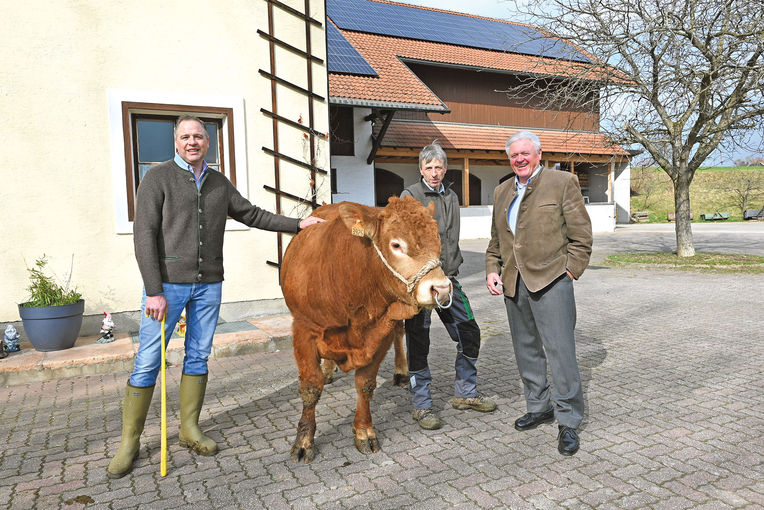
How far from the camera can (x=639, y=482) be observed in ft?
9.39

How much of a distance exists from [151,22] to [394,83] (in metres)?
10.4

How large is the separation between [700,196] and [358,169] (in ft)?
119

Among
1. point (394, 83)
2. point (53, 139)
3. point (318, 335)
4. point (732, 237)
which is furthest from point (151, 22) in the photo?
point (732, 237)

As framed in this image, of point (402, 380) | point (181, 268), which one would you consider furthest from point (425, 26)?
point (181, 268)

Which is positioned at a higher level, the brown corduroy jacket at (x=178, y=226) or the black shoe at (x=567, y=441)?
the brown corduroy jacket at (x=178, y=226)

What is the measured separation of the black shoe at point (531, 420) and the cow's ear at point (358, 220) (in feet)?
6.13

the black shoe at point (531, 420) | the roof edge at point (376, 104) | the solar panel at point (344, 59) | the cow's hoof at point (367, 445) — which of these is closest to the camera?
the cow's hoof at point (367, 445)

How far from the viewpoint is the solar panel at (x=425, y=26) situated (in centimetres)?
2075

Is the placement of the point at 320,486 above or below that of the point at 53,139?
below

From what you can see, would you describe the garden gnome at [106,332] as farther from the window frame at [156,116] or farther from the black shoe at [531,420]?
the black shoe at [531,420]

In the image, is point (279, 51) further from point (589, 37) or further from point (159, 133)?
point (589, 37)

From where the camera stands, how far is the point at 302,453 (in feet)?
10.7

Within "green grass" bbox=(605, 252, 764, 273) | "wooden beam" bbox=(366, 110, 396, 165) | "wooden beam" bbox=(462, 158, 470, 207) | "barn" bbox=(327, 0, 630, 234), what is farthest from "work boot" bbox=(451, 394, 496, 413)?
"wooden beam" bbox=(462, 158, 470, 207)

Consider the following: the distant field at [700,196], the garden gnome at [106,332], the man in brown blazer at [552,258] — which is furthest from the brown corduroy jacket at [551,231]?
the distant field at [700,196]
